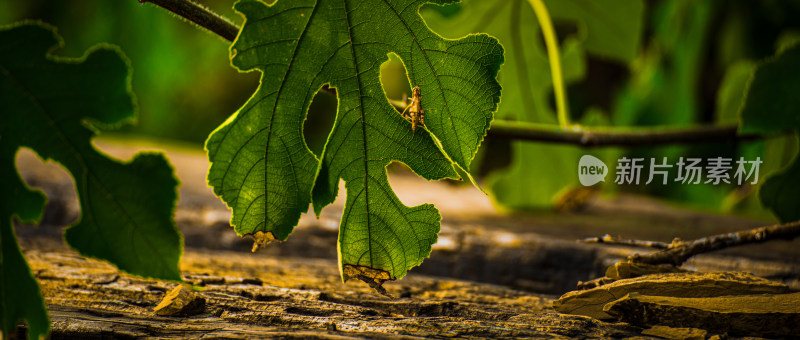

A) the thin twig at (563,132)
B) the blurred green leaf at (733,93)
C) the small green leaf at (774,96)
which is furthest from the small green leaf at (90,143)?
the blurred green leaf at (733,93)

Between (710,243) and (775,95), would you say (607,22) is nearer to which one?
(775,95)

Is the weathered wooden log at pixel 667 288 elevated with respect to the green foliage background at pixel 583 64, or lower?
lower

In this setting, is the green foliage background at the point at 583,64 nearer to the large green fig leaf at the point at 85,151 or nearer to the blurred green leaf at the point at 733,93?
the blurred green leaf at the point at 733,93

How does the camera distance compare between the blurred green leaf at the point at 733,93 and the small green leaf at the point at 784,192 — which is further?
the blurred green leaf at the point at 733,93

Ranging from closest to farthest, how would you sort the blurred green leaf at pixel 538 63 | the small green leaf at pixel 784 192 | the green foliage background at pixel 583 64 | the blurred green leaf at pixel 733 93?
the small green leaf at pixel 784 192 → the blurred green leaf at pixel 538 63 → the green foliage background at pixel 583 64 → the blurred green leaf at pixel 733 93

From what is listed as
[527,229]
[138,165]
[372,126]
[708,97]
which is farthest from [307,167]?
[708,97]

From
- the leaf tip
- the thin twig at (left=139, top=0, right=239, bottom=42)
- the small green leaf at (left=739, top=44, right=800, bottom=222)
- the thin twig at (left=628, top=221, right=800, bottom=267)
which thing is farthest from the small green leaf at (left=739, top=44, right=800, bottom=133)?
the thin twig at (left=139, top=0, right=239, bottom=42)

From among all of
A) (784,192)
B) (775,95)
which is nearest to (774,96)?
(775,95)
